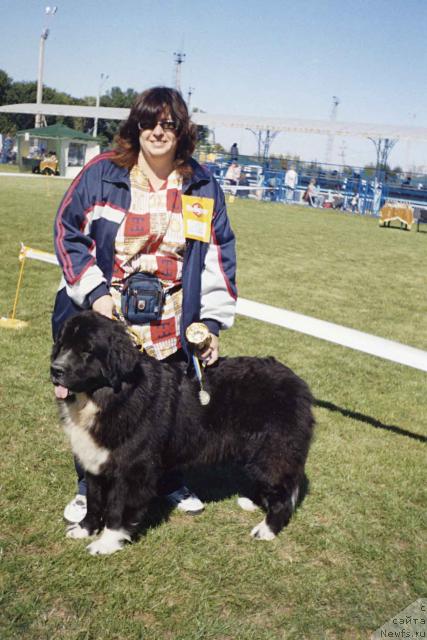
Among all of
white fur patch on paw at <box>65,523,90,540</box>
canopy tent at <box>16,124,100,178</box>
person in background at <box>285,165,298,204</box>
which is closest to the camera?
white fur patch on paw at <box>65,523,90,540</box>

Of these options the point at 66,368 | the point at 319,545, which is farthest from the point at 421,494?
the point at 66,368

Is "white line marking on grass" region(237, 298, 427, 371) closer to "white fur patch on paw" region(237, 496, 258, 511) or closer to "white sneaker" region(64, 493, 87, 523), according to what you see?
"white fur patch on paw" region(237, 496, 258, 511)

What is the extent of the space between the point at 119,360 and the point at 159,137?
3.96 feet

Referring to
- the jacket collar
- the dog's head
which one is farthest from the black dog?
the jacket collar

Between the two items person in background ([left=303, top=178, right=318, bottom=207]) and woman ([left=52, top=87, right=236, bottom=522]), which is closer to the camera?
woman ([left=52, top=87, right=236, bottom=522])

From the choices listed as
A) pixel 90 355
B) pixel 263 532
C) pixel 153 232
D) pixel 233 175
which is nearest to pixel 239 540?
pixel 263 532

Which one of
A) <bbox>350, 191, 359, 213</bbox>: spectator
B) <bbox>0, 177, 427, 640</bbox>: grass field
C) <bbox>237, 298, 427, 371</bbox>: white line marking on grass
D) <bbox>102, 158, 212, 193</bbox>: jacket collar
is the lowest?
<bbox>0, 177, 427, 640</bbox>: grass field

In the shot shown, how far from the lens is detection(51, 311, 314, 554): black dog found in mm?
2825

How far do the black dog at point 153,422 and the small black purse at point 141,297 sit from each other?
0.82 ft

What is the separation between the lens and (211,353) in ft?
10.9

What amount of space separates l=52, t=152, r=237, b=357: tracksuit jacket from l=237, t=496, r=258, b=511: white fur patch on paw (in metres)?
1.16

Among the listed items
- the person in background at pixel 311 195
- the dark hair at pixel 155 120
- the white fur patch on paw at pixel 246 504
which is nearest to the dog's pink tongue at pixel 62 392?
the dark hair at pixel 155 120

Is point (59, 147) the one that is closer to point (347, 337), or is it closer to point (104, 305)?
point (347, 337)

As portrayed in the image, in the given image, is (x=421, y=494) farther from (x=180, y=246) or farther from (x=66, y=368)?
(x=66, y=368)
